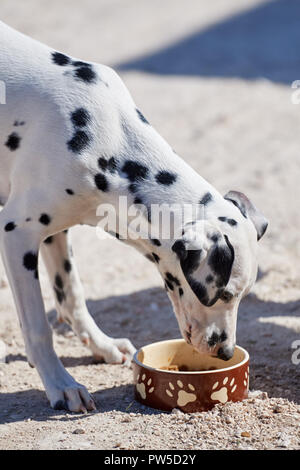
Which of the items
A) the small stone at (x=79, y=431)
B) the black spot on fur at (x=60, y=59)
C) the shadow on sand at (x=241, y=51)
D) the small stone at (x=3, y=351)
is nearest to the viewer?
the small stone at (x=79, y=431)

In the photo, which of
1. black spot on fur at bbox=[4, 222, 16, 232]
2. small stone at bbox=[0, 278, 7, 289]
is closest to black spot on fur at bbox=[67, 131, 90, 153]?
black spot on fur at bbox=[4, 222, 16, 232]

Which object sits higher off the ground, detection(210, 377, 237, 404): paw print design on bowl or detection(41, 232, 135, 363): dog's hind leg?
detection(41, 232, 135, 363): dog's hind leg

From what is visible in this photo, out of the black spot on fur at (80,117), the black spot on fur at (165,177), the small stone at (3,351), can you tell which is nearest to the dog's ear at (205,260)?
the black spot on fur at (165,177)

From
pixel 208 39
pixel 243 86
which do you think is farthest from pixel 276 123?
pixel 208 39

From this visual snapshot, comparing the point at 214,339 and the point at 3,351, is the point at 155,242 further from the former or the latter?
the point at 3,351

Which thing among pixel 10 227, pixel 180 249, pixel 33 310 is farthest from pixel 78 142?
pixel 33 310

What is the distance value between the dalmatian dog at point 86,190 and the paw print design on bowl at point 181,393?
0.21m

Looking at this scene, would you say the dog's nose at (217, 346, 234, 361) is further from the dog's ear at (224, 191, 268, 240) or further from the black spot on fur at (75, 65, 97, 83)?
the black spot on fur at (75, 65, 97, 83)

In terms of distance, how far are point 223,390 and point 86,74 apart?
5.94 ft

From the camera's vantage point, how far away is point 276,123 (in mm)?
10195

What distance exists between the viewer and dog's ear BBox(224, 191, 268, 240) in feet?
13.0

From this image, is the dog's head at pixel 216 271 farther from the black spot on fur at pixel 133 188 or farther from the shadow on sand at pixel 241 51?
the shadow on sand at pixel 241 51

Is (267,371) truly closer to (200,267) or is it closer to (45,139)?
(200,267)

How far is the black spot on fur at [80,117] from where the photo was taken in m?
4.07
